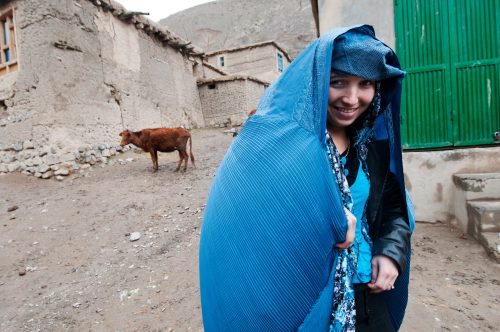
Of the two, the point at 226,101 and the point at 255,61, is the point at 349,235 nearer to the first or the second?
the point at 226,101

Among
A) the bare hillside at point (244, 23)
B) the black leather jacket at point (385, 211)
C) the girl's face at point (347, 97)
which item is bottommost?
the black leather jacket at point (385, 211)

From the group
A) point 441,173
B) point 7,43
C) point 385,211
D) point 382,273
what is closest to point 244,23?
point 7,43

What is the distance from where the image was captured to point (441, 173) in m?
4.53

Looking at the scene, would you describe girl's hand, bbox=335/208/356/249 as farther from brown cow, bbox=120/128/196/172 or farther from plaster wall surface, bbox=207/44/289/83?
plaster wall surface, bbox=207/44/289/83

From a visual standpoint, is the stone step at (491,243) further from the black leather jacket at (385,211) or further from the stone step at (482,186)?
the black leather jacket at (385,211)

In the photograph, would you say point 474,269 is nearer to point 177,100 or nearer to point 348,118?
point 348,118

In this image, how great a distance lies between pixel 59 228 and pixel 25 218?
87 centimetres

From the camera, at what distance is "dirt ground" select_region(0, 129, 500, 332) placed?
2963 mm

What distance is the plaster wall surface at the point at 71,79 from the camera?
817cm

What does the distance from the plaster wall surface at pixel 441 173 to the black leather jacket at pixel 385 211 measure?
361 cm

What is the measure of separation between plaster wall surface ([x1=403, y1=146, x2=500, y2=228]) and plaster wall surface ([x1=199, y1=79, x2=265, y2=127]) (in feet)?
40.2

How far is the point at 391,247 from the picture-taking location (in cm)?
125

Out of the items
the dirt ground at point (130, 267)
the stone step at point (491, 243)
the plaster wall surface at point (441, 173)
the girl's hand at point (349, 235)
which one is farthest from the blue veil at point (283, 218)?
the plaster wall surface at point (441, 173)

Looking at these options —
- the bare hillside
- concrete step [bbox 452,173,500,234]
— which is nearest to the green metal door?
concrete step [bbox 452,173,500,234]
